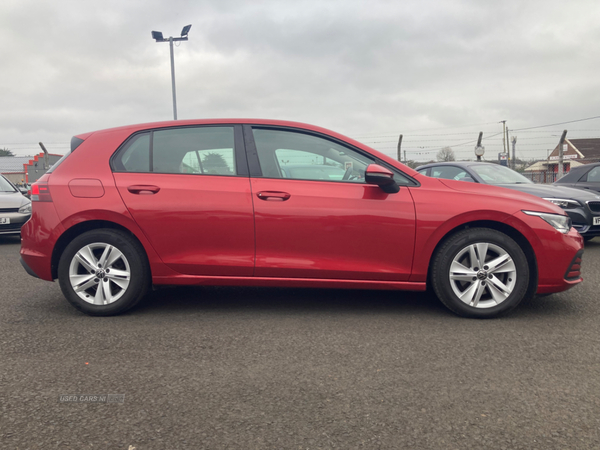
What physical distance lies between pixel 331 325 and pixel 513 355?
4.20 feet

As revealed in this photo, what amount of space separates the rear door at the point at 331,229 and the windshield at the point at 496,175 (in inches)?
188

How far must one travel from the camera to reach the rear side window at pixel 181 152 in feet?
13.9

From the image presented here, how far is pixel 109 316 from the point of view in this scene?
4207 millimetres

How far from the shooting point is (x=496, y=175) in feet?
28.3

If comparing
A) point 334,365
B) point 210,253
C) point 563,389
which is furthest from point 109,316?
point 563,389

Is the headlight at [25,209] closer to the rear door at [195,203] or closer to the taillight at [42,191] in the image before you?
the taillight at [42,191]

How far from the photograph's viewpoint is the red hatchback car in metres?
4.02

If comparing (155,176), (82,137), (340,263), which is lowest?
(340,263)

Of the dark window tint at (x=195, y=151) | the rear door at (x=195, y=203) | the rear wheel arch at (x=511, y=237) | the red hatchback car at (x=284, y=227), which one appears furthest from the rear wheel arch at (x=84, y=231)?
the rear wheel arch at (x=511, y=237)

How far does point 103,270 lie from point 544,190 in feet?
22.2

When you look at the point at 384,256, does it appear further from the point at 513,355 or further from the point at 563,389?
the point at 563,389

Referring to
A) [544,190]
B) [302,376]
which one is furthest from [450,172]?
[302,376]

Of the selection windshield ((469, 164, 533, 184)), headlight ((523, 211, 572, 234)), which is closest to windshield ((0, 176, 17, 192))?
windshield ((469, 164, 533, 184))

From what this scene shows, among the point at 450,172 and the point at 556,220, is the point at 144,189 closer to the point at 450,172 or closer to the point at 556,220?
the point at 556,220
